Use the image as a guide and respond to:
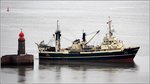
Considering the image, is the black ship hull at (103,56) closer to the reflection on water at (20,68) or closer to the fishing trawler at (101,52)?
the fishing trawler at (101,52)

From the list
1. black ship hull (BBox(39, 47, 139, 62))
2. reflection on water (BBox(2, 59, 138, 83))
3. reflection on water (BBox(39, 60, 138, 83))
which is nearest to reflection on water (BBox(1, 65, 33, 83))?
reflection on water (BBox(2, 59, 138, 83))

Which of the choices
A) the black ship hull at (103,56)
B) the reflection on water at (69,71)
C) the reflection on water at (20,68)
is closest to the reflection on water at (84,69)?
the reflection on water at (69,71)

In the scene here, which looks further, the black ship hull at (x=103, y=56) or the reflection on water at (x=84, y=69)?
the black ship hull at (x=103, y=56)

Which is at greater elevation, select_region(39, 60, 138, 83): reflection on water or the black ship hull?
the black ship hull

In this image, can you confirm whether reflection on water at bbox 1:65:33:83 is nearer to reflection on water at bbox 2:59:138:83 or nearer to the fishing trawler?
reflection on water at bbox 2:59:138:83

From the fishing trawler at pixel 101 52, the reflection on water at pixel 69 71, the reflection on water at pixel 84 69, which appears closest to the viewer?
the reflection on water at pixel 69 71

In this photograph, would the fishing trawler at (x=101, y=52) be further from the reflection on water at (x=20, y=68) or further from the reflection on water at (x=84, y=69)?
the reflection on water at (x=20, y=68)

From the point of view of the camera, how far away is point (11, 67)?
55.2 m

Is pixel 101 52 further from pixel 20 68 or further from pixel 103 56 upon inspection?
pixel 20 68

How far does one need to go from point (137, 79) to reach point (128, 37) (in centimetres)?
4581

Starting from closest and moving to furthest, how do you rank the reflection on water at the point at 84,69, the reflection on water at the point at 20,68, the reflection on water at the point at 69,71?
the reflection on water at the point at 69,71 → the reflection on water at the point at 84,69 → the reflection on water at the point at 20,68

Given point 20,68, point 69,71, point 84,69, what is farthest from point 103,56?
point 20,68

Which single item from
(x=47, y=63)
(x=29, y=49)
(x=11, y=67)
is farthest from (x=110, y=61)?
(x=29, y=49)

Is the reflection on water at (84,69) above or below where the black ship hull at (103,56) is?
below
